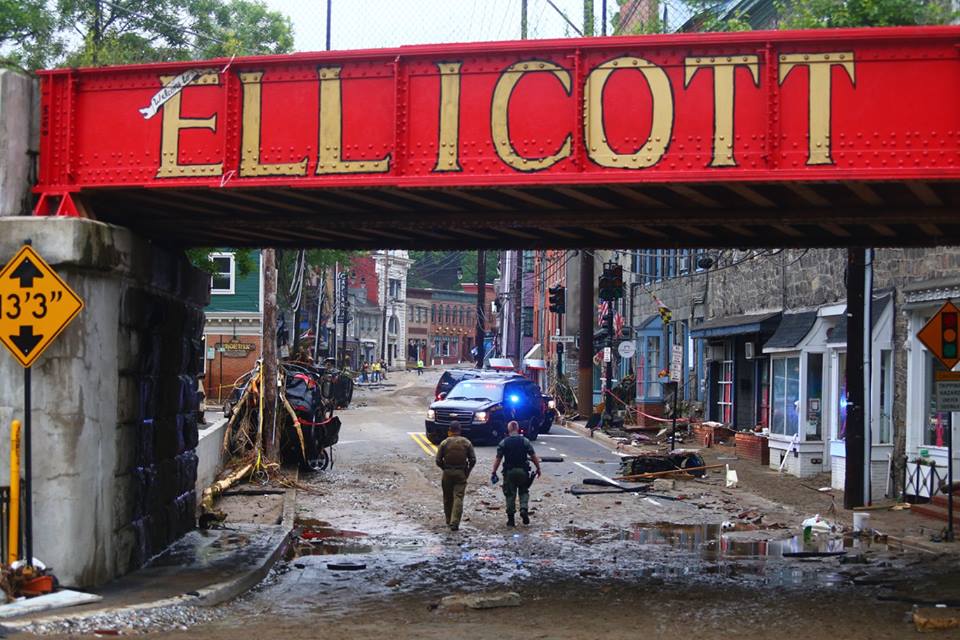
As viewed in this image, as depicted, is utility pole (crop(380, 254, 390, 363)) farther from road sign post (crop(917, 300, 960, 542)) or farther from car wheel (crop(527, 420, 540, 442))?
road sign post (crop(917, 300, 960, 542))

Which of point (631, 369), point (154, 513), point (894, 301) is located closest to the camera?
point (154, 513)

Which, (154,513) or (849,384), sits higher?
(849,384)

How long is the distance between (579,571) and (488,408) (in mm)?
17121

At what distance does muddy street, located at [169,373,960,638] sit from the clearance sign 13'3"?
4207 mm

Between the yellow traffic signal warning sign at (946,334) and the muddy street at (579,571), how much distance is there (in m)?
2.71

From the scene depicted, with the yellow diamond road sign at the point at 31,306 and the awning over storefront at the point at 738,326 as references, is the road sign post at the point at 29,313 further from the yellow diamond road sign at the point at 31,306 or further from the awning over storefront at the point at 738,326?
the awning over storefront at the point at 738,326

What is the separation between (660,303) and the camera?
40281mm

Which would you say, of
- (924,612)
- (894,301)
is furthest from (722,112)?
(894,301)

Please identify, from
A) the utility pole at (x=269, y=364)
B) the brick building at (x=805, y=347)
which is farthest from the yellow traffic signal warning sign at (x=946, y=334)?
the utility pole at (x=269, y=364)

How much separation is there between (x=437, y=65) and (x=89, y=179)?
3.82m

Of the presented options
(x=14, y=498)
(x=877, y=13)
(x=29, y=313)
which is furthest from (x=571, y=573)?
(x=877, y=13)

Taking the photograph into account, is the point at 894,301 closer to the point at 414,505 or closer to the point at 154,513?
the point at 414,505

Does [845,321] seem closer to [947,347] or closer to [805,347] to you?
[805,347]

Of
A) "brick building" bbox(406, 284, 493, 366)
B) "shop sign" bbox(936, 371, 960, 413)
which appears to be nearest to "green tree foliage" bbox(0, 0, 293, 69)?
"shop sign" bbox(936, 371, 960, 413)
